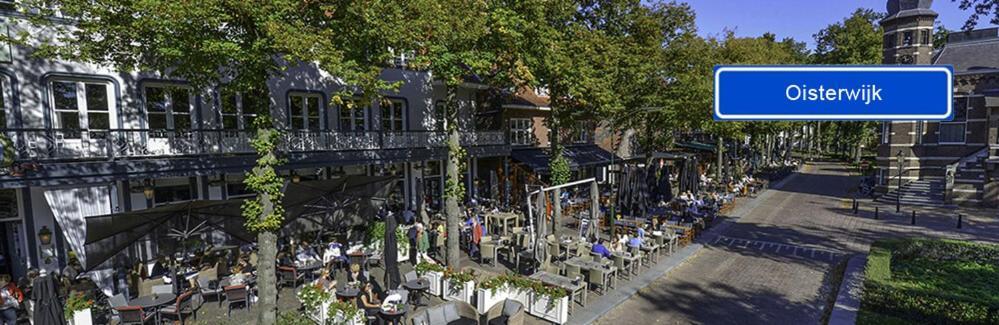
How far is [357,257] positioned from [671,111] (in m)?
17.1

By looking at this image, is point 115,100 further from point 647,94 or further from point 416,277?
point 647,94

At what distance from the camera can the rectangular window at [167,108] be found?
14.1 meters

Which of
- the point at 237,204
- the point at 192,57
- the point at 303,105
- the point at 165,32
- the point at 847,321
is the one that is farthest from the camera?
the point at 303,105

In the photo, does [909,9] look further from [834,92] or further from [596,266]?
[834,92]

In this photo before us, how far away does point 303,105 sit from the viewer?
1762 cm

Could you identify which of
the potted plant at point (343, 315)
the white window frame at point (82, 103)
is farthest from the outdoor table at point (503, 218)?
the white window frame at point (82, 103)

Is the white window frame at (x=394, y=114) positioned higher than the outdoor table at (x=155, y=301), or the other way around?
the white window frame at (x=394, y=114)

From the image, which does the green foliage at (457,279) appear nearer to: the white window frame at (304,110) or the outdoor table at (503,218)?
the outdoor table at (503,218)

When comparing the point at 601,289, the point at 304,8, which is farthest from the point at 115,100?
the point at 601,289

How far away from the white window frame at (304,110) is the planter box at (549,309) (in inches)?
444

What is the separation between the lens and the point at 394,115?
68.4 ft

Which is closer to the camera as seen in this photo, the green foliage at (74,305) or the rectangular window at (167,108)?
the green foliage at (74,305)

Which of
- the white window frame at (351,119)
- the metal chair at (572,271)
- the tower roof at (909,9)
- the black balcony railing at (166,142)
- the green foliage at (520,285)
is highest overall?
the tower roof at (909,9)

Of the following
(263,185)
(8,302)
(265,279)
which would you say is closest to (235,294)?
(265,279)
